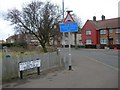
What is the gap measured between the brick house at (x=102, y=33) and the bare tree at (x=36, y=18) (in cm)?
2525

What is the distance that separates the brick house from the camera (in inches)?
2363

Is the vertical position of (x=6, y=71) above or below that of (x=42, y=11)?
below

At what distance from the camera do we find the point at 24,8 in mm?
36812

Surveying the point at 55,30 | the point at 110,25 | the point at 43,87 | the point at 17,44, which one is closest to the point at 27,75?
the point at 43,87

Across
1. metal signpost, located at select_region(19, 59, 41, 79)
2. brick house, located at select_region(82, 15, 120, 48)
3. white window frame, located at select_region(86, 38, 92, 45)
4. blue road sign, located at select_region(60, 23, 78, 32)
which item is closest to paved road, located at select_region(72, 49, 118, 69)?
blue road sign, located at select_region(60, 23, 78, 32)

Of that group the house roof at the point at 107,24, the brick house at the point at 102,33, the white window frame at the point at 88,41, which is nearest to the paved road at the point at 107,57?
the brick house at the point at 102,33

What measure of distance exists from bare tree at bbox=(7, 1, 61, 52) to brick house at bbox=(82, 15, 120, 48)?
25.3 m

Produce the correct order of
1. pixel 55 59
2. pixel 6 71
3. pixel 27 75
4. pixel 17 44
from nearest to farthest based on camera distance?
1. pixel 6 71
2. pixel 27 75
3. pixel 55 59
4. pixel 17 44

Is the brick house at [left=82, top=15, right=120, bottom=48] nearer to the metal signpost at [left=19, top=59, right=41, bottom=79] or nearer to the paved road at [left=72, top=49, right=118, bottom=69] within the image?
the paved road at [left=72, top=49, right=118, bottom=69]

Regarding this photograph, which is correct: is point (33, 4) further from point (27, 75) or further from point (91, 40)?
point (91, 40)

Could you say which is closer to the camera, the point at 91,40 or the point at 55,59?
the point at 55,59

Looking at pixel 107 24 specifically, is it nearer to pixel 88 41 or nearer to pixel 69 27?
pixel 88 41

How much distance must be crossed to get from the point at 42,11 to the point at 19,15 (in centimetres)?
385

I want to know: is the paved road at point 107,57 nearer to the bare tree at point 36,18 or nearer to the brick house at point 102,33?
the bare tree at point 36,18
